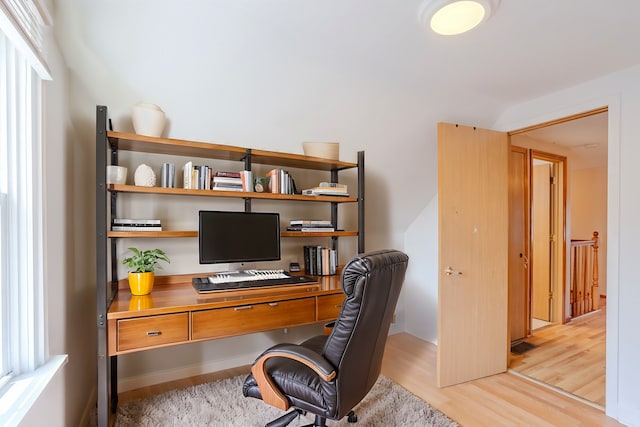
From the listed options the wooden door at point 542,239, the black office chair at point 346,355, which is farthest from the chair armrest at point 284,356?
the wooden door at point 542,239

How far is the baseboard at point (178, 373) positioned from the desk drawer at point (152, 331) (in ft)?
3.13

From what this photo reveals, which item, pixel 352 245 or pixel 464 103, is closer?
pixel 464 103

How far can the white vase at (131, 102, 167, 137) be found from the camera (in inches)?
77.4

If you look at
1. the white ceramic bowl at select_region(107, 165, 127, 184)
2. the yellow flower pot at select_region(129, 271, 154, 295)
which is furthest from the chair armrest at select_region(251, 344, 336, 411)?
the white ceramic bowl at select_region(107, 165, 127, 184)

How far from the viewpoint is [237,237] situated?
231 centimetres

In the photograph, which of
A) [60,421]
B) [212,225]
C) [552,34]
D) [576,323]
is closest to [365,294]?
[212,225]

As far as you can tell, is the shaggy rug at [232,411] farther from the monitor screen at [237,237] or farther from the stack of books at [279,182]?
the stack of books at [279,182]

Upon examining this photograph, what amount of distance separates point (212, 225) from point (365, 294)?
48.4 inches

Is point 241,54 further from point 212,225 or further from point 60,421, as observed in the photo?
point 60,421

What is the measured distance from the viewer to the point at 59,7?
1585mm

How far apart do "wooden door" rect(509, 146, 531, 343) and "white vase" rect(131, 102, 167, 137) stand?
3179 millimetres

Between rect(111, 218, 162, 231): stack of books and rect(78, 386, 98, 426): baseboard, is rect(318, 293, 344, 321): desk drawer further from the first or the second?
rect(78, 386, 98, 426): baseboard

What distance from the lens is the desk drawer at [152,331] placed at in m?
1.65

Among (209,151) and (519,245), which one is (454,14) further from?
(519,245)
